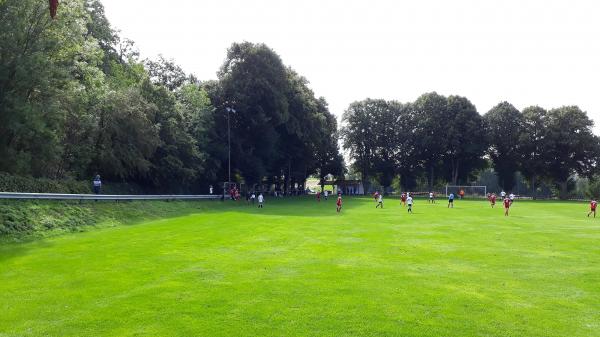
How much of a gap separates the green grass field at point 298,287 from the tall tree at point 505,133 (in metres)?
76.4

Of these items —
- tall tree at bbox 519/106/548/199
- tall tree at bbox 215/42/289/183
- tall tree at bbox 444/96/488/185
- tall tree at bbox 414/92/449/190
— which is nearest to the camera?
tall tree at bbox 215/42/289/183

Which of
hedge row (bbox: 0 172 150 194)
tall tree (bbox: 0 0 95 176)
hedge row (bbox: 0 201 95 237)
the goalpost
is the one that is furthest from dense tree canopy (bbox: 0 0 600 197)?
hedge row (bbox: 0 201 95 237)

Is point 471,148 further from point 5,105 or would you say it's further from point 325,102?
point 5,105

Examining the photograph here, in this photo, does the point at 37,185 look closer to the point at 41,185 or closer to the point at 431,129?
the point at 41,185

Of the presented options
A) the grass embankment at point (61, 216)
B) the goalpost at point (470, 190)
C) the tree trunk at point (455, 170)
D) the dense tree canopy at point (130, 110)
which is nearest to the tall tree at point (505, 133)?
the goalpost at point (470, 190)

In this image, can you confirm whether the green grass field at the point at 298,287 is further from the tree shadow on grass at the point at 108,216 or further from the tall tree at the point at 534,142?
the tall tree at the point at 534,142

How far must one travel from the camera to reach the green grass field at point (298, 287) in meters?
8.81

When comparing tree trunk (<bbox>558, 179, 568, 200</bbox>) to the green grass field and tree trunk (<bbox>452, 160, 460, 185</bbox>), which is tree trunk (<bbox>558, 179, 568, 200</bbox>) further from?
the green grass field

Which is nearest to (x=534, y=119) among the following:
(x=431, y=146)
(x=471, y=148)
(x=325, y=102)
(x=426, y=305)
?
(x=471, y=148)

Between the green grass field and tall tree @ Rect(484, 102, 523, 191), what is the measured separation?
76384 millimetres

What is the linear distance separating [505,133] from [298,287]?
90.7 meters

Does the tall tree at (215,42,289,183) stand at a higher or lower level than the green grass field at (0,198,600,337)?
higher

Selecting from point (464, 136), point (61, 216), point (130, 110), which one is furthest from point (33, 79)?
point (464, 136)

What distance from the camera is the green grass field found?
347 inches
